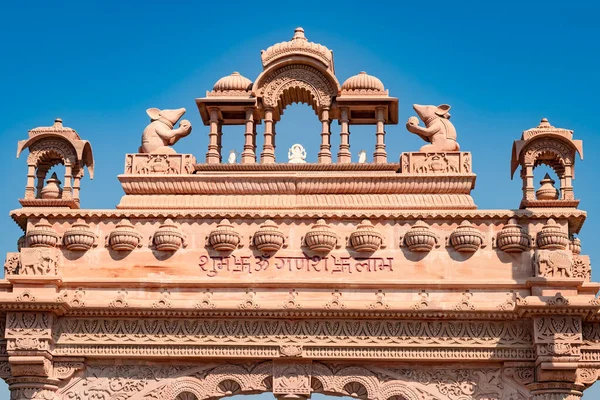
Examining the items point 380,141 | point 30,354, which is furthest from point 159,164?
point 30,354

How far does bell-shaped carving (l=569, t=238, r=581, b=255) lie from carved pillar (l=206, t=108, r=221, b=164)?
301 inches

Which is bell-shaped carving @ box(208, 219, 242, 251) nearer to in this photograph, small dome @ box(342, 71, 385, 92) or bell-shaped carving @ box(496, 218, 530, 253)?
small dome @ box(342, 71, 385, 92)

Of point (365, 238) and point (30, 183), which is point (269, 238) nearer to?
point (365, 238)

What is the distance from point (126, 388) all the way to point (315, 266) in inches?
170

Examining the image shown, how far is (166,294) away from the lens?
23938mm

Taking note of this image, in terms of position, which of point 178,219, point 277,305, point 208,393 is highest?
point 178,219

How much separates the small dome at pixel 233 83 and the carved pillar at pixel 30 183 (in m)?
4.39

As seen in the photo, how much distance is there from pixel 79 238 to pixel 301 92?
19.9 feet

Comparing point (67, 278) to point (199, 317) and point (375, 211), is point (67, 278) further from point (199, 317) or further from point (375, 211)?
point (375, 211)

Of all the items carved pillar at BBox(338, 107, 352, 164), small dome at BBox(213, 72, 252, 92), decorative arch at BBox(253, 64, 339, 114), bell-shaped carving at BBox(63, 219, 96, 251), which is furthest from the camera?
small dome at BBox(213, 72, 252, 92)

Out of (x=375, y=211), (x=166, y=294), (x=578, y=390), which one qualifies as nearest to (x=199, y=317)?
(x=166, y=294)

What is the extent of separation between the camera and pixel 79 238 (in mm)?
24438

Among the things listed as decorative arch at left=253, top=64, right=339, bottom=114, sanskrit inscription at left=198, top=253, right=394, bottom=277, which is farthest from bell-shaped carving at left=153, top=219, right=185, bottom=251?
decorative arch at left=253, top=64, right=339, bottom=114

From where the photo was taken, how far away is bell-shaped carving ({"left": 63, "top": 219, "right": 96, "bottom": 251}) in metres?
24.4
